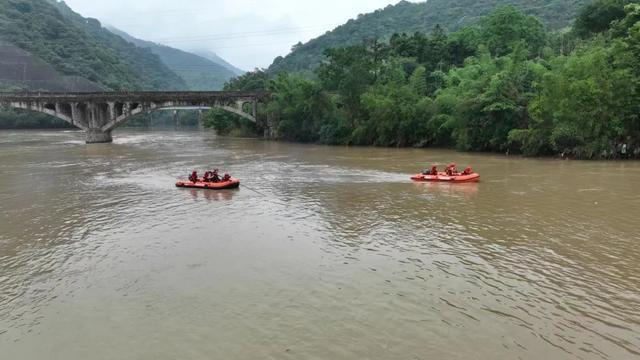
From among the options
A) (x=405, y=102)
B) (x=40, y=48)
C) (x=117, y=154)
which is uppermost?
(x=40, y=48)

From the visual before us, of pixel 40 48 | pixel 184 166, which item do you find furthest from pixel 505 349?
pixel 40 48

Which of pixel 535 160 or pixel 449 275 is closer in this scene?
pixel 449 275

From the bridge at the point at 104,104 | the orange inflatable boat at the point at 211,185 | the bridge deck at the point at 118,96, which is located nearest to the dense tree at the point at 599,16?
the bridge at the point at 104,104

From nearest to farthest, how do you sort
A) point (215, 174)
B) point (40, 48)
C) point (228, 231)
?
point (228, 231), point (215, 174), point (40, 48)

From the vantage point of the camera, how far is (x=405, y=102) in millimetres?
55469

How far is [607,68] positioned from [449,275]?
104 ft

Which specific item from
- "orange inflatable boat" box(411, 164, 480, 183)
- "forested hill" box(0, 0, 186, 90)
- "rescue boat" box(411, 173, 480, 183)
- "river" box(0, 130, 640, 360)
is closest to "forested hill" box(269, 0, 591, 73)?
"forested hill" box(0, 0, 186, 90)

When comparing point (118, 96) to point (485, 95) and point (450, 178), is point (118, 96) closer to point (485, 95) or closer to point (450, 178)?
point (485, 95)

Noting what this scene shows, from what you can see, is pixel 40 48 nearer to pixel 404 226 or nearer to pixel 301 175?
pixel 301 175

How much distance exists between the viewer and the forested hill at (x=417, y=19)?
129 meters

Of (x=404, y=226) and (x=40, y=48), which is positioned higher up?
(x=40, y=48)

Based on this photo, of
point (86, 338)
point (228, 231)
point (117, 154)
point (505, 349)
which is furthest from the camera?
point (117, 154)

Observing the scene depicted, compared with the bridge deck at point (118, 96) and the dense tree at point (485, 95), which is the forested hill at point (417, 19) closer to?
the dense tree at point (485, 95)

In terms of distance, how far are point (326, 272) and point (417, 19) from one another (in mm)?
162900
